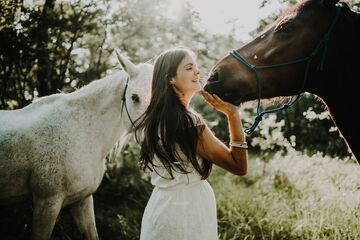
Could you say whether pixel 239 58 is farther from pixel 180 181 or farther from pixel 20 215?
pixel 20 215

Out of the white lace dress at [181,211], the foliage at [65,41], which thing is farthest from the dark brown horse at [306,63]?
the foliage at [65,41]

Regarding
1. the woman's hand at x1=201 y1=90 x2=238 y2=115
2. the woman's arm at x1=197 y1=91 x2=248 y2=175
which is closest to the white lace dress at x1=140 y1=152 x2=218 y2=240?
the woman's arm at x1=197 y1=91 x2=248 y2=175

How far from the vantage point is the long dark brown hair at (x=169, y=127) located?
2.23 metres

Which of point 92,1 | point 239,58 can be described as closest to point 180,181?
point 239,58

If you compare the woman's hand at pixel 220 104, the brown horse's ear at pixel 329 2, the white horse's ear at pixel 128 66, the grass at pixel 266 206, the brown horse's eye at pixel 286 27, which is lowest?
the grass at pixel 266 206

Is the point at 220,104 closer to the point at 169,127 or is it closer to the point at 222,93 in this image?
the point at 222,93

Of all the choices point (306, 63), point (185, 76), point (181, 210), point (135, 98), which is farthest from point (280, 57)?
point (135, 98)

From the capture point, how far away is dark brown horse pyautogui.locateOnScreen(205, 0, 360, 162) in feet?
7.60

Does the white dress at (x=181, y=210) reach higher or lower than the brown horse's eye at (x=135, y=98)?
lower

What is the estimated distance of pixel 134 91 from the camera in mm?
3553

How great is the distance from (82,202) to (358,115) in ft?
9.11

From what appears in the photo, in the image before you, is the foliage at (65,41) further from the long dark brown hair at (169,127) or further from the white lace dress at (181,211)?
the white lace dress at (181,211)

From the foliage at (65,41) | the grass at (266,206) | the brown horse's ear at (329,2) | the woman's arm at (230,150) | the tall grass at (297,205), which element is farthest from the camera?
the foliage at (65,41)

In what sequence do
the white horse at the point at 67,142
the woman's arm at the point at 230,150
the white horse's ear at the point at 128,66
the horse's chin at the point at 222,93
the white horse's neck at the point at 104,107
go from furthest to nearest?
1. the white horse's neck at the point at 104,107
2. the white horse's ear at the point at 128,66
3. the white horse at the point at 67,142
4. the horse's chin at the point at 222,93
5. the woman's arm at the point at 230,150
